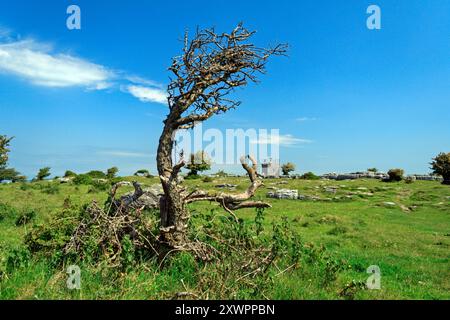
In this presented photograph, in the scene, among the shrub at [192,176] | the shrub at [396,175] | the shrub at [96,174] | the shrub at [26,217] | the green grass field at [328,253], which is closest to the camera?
the green grass field at [328,253]

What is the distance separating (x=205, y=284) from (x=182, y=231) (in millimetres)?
1797

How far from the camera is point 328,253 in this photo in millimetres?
9742

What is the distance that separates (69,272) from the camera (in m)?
7.03

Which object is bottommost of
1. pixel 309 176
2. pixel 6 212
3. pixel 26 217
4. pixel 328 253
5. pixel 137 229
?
pixel 26 217

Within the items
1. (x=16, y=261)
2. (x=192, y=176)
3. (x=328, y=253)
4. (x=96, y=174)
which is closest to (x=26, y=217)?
(x=16, y=261)

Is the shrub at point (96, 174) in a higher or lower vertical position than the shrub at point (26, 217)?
higher

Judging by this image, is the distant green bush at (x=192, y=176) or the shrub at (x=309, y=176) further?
the shrub at (x=309, y=176)

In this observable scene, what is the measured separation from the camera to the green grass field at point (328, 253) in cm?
678

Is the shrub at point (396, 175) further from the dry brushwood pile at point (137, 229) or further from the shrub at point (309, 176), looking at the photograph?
the dry brushwood pile at point (137, 229)

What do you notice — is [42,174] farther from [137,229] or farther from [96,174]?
[137,229]

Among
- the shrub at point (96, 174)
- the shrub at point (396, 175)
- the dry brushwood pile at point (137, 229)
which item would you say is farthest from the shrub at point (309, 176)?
the dry brushwood pile at point (137, 229)
